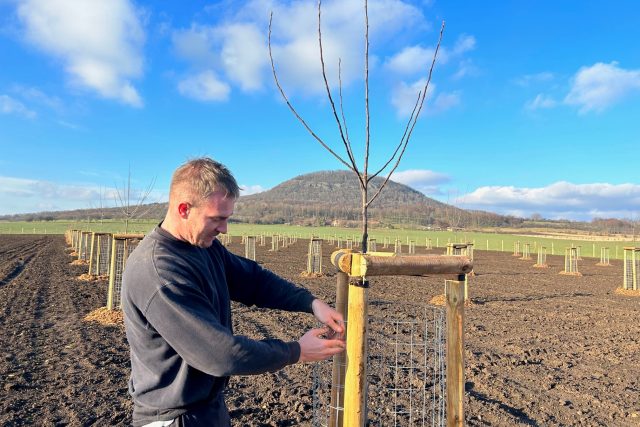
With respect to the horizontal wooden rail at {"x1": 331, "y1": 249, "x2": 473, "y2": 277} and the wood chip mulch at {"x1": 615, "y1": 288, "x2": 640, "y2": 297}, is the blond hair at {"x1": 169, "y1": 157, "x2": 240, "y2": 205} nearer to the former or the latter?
the horizontal wooden rail at {"x1": 331, "y1": 249, "x2": 473, "y2": 277}

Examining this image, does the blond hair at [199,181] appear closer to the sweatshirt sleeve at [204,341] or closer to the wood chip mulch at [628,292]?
the sweatshirt sleeve at [204,341]

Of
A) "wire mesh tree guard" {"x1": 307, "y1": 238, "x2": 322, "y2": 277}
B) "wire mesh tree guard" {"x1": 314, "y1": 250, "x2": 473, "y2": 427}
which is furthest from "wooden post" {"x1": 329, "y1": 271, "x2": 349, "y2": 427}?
"wire mesh tree guard" {"x1": 307, "y1": 238, "x2": 322, "y2": 277}

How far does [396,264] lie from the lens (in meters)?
2.11

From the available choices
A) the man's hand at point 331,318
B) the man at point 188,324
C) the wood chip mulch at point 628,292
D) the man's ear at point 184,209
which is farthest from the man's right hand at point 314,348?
the wood chip mulch at point 628,292

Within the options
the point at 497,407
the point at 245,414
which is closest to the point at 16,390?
the point at 245,414

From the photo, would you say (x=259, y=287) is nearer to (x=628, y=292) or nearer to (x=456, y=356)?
(x=456, y=356)

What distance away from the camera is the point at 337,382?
226 cm

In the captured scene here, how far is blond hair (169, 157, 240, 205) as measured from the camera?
1.79 meters

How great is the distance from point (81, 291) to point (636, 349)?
12.8m

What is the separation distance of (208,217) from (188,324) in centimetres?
46

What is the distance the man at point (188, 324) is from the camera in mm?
1569

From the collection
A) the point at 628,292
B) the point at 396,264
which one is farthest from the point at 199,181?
the point at 628,292

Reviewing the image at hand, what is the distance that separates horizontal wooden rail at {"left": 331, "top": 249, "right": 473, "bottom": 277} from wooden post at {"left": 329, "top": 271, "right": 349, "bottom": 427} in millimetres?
158

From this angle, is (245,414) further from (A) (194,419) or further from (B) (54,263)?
(B) (54,263)
